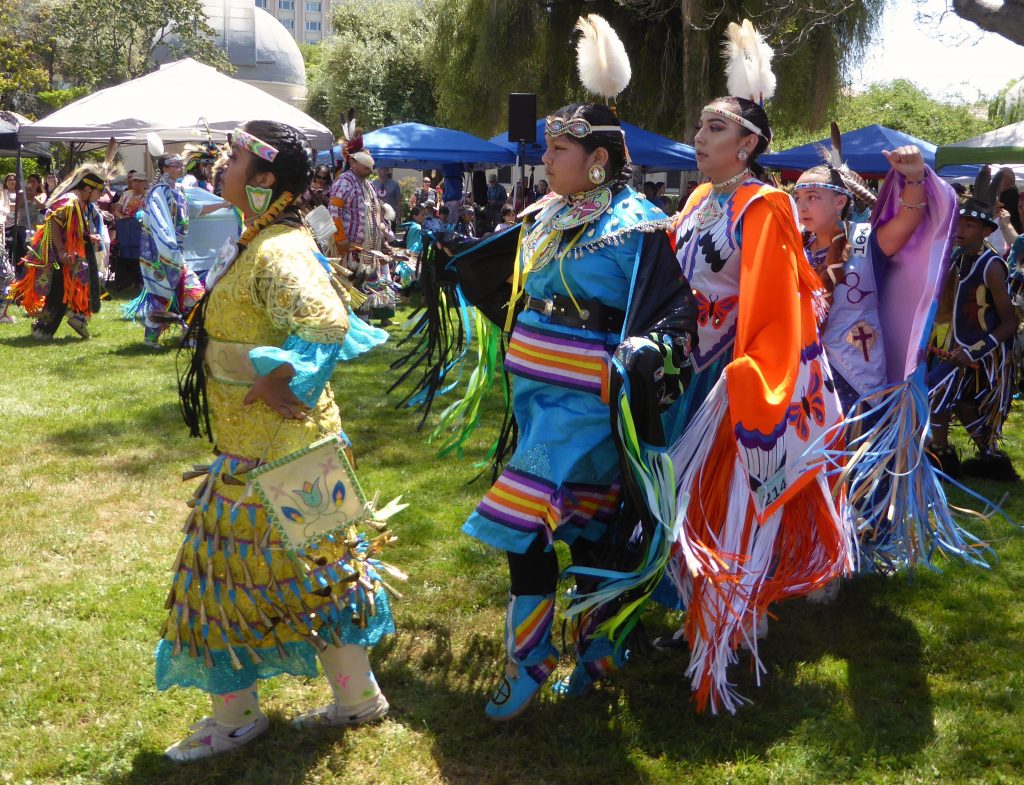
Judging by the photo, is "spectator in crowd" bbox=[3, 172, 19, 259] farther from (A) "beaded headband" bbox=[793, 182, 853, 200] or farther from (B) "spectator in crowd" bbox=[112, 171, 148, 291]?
Answer: (A) "beaded headband" bbox=[793, 182, 853, 200]

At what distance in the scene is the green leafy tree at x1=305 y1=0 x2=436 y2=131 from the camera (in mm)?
38125

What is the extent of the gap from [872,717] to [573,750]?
975mm

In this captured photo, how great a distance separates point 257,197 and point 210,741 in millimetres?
1519

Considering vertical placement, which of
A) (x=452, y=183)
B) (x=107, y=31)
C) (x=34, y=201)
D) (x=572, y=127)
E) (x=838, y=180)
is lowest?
(x=34, y=201)

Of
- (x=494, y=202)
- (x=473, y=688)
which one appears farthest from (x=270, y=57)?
(x=473, y=688)

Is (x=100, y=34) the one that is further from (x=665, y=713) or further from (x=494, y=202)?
(x=665, y=713)

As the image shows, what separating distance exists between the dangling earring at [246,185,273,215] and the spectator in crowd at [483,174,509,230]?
1342cm

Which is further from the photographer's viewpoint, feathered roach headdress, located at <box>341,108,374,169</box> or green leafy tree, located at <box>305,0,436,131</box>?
green leafy tree, located at <box>305,0,436,131</box>

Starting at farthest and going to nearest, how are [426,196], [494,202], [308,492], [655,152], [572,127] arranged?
1. [494,202]
2. [426,196]
3. [655,152]
4. [572,127]
5. [308,492]

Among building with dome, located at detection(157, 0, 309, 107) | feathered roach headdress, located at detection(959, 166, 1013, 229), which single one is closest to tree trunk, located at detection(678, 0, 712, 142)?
feathered roach headdress, located at detection(959, 166, 1013, 229)

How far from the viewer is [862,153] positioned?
44.8ft

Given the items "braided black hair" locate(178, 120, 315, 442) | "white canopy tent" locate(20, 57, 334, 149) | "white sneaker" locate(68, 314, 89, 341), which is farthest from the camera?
"white canopy tent" locate(20, 57, 334, 149)

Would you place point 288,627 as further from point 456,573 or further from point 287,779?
point 456,573

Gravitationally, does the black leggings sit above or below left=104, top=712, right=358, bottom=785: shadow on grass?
above
